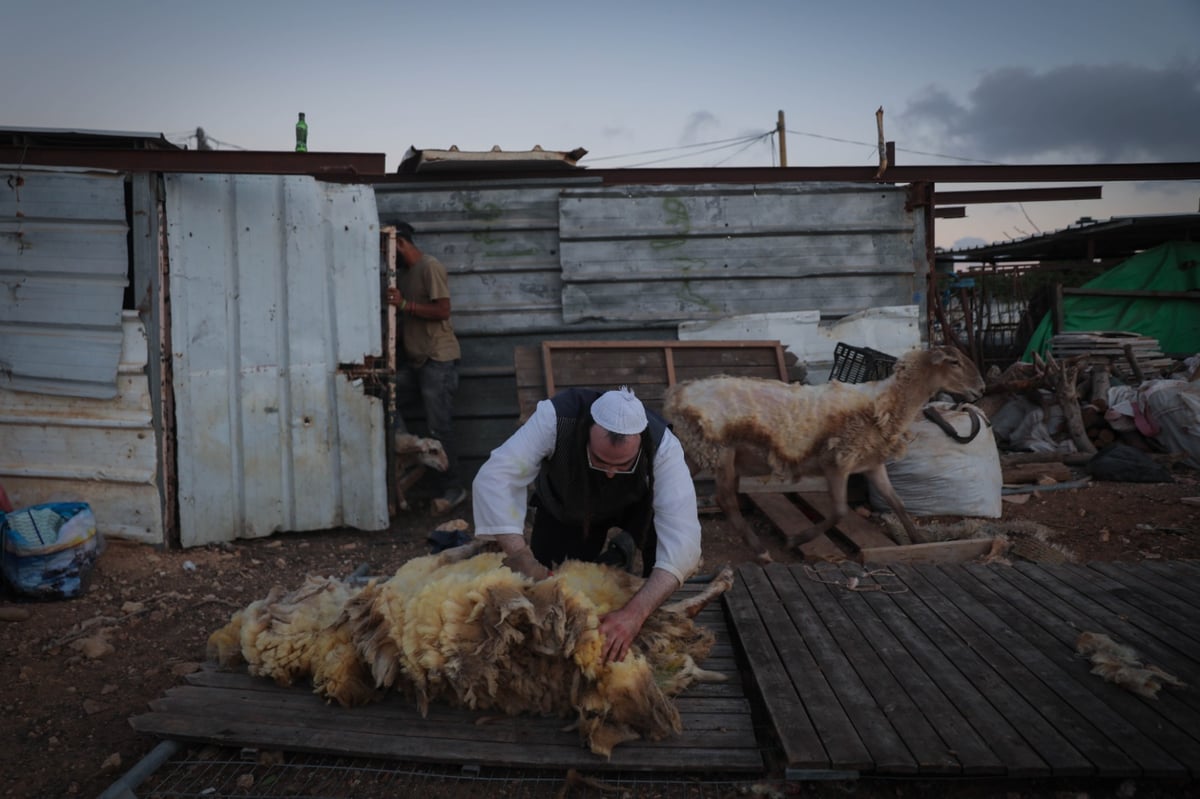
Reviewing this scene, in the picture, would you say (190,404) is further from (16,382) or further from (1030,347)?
(1030,347)

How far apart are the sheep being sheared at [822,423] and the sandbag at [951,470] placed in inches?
19.0

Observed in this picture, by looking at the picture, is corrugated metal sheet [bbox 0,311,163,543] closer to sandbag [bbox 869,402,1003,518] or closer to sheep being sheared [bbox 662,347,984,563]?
sheep being sheared [bbox 662,347,984,563]

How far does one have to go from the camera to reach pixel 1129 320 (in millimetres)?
12656

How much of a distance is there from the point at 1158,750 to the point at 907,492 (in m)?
3.80

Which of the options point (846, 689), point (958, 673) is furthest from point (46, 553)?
point (958, 673)

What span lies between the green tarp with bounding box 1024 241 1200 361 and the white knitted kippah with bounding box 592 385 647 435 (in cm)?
Result: 1147

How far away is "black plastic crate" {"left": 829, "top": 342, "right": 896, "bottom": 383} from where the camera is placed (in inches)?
256

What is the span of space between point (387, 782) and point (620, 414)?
158 cm

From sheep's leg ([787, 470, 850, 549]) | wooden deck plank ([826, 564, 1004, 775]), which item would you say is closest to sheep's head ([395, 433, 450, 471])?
sheep's leg ([787, 470, 850, 549])

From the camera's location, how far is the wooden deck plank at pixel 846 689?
2.55m

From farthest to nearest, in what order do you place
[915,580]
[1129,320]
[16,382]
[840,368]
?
1. [1129,320]
2. [840,368]
3. [16,382]
4. [915,580]

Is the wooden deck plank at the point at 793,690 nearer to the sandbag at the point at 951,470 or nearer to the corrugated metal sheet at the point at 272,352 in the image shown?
the sandbag at the point at 951,470

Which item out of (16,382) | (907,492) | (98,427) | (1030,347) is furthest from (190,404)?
(1030,347)

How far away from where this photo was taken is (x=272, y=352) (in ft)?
19.5
